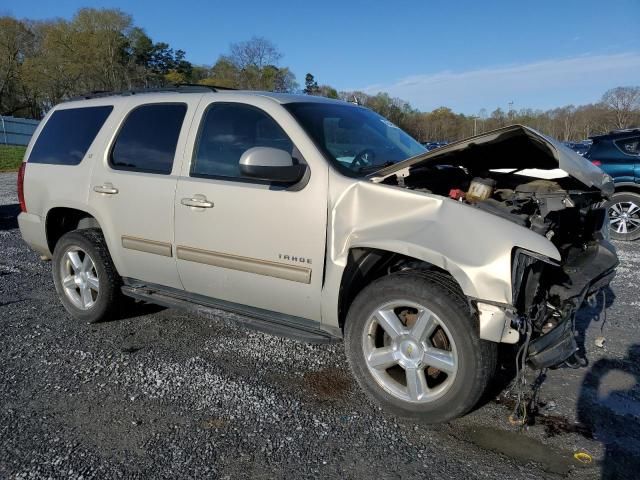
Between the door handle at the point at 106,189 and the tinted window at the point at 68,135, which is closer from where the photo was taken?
the door handle at the point at 106,189

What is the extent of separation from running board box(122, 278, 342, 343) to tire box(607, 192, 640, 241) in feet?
22.4

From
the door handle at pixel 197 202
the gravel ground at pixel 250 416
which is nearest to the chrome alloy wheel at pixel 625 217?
the gravel ground at pixel 250 416

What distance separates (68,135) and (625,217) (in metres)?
8.01

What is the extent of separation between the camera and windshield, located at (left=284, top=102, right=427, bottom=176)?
3.39 meters

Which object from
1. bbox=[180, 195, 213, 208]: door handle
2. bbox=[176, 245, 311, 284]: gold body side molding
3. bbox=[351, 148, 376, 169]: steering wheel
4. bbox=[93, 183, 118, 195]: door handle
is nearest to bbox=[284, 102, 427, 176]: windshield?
bbox=[351, 148, 376, 169]: steering wheel

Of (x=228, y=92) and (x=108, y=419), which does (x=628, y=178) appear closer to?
(x=228, y=92)

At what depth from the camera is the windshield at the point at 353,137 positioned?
11.1ft

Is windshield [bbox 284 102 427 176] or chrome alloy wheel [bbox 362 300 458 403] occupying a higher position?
windshield [bbox 284 102 427 176]

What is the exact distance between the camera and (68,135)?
4.59m

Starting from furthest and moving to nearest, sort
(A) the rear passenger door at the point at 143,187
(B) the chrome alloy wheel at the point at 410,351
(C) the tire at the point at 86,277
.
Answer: (C) the tire at the point at 86,277 → (A) the rear passenger door at the point at 143,187 → (B) the chrome alloy wheel at the point at 410,351

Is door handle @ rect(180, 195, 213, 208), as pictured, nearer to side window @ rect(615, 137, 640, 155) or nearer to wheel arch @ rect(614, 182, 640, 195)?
wheel arch @ rect(614, 182, 640, 195)

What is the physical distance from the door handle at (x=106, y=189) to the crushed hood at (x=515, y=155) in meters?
2.12

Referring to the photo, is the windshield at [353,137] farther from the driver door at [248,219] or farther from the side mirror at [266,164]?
the side mirror at [266,164]

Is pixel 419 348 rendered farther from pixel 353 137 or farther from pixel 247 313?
pixel 353 137
